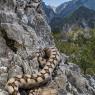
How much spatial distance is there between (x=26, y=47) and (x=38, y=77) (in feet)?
6.56

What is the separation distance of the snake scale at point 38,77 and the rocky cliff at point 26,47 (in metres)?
0.26

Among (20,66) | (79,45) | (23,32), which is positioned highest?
(23,32)

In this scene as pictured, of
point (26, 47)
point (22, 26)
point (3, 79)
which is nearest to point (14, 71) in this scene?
point (3, 79)

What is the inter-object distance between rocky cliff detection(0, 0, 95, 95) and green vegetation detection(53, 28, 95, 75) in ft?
136

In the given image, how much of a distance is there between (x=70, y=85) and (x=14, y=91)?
142 inches

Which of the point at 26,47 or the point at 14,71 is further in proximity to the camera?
the point at 26,47

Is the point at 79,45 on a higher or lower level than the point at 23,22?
lower

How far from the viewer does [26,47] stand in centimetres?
1516

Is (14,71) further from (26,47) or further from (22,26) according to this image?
(22,26)

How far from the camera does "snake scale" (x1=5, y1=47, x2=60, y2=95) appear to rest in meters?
12.5

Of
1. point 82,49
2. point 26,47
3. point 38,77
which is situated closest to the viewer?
point 38,77

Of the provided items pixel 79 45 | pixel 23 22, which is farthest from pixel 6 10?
pixel 79 45

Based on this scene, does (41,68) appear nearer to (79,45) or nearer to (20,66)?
(20,66)

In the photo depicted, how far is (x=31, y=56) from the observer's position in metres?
15.0
